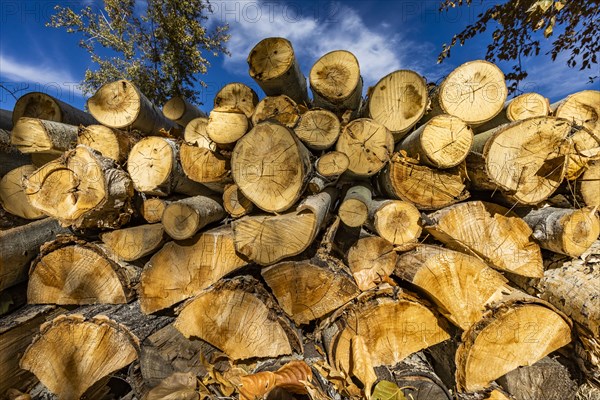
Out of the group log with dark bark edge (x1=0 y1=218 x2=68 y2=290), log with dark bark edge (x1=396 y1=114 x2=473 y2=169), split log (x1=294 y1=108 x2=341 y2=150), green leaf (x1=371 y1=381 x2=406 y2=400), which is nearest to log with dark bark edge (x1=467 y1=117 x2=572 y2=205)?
log with dark bark edge (x1=396 y1=114 x2=473 y2=169)

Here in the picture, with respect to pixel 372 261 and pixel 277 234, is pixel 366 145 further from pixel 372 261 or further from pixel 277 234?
pixel 277 234

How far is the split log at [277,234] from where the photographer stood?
1478mm

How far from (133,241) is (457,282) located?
1.98 metres

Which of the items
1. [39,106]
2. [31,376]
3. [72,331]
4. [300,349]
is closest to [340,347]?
[300,349]

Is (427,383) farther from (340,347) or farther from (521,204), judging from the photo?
(521,204)

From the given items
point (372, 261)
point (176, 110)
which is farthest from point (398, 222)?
point (176, 110)

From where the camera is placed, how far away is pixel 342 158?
5.72ft

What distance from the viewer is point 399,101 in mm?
1996

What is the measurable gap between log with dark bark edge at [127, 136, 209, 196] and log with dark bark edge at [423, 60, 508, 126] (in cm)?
195

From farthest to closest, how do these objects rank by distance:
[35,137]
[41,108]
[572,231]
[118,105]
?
[41,108], [118,105], [35,137], [572,231]

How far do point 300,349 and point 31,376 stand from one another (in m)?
1.98

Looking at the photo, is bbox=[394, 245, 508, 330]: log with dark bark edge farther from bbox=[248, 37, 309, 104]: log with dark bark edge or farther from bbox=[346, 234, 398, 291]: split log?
bbox=[248, 37, 309, 104]: log with dark bark edge

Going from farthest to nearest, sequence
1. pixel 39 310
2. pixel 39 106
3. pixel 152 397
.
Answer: pixel 39 106
pixel 39 310
pixel 152 397

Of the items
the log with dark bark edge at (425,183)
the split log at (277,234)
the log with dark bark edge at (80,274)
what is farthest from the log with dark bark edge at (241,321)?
the log with dark bark edge at (425,183)
